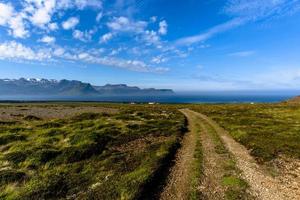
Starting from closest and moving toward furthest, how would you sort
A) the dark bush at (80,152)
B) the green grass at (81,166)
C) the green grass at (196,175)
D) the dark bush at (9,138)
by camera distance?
1. the green grass at (196,175)
2. the green grass at (81,166)
3. the dark bush at (80,152)
4. the dark bush at (9,138)

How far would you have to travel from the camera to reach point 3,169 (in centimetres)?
2239

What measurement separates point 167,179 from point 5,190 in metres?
11.7

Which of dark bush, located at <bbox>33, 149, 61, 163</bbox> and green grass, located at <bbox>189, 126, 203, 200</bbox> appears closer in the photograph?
green grass, located at <bbox>189, 126, 203, 200</bbox>

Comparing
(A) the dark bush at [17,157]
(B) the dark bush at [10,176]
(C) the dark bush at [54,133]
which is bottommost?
(B) the dark bush at [10,176]

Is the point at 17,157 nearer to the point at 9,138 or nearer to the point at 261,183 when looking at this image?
the point at 9,138

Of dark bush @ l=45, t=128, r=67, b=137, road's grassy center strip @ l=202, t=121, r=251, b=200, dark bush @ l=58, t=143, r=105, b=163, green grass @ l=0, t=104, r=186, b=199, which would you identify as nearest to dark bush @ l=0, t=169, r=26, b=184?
green grass @ l=0, t=104, r=186, b=199

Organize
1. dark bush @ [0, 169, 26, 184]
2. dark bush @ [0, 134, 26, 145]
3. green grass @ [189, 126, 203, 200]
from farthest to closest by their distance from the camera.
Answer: dark bush @ [0, 134, 26, 145]
dark bush @ [0, 169, 26, 184]
green grass @ [189, 126, 203, 200]

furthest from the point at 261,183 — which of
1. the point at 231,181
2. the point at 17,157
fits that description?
the point at 17,157

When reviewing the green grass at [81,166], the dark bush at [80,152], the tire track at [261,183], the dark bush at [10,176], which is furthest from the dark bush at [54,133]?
the tire track at [261,183]

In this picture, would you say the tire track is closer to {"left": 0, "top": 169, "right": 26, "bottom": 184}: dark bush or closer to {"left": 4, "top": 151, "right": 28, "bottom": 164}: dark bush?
{"left": 0, "top": 169, "right": 26, "bottom": 184}: dark bush

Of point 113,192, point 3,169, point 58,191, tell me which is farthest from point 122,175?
point 3,169

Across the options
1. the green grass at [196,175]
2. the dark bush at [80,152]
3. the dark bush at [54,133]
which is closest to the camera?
the green grass at [196,175]

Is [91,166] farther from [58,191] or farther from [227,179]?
[227,179]

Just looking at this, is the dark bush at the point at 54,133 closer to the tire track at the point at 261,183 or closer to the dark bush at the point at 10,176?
the dark bush at the point at 10,176
